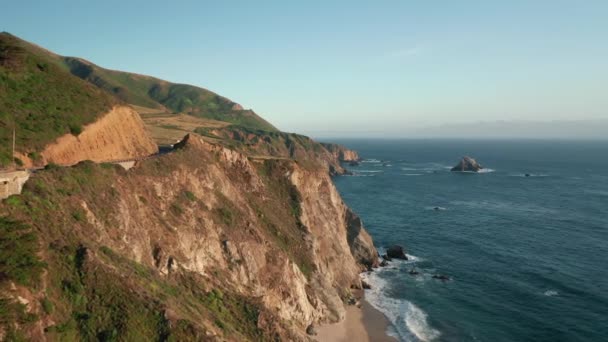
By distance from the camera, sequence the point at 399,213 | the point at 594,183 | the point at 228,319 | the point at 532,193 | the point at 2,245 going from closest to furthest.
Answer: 1. the point at 2,245
2. the point at 228,319
3. the point at 399,213
4. the point at 532,193
5. the point at 594,183

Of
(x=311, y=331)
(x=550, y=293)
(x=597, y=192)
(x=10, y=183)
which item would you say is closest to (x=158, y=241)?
(x=10, y=183)

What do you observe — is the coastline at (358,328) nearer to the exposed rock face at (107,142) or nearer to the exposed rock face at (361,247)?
the exposed rock face at (361,247)

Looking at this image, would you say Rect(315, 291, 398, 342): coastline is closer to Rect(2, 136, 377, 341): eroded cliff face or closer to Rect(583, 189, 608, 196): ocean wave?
Rect(2, 136, 377, 341): eroded cliff face

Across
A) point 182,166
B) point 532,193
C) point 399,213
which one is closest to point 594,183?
point 532,193

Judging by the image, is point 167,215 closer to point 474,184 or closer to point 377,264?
point 377,264

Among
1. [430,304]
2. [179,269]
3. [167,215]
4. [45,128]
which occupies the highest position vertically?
[45,128]

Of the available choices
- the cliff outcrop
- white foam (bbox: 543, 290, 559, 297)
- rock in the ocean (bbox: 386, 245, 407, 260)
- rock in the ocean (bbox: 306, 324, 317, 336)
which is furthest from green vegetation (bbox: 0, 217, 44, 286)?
white foam (bbox: 543, 290, 559, 297)
